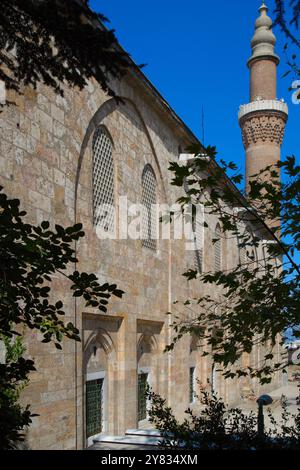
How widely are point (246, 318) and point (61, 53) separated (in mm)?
2576

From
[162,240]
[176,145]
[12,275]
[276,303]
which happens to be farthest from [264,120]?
[12,275]

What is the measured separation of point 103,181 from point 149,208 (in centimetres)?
247

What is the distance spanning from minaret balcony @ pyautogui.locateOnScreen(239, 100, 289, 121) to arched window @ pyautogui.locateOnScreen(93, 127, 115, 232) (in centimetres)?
1780

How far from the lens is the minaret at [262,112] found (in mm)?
26047

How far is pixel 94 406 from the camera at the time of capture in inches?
360

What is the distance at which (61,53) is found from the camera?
2506 mm

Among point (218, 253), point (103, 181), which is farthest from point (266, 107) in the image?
point (103, 181)

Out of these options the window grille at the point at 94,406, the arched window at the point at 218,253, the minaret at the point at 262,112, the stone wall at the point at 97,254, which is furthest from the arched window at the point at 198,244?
the minaret at the point at 262,112

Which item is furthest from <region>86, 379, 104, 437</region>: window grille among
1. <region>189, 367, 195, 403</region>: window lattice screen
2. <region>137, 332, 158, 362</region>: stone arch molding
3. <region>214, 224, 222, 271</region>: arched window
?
<region>214, 224, 222, 271</region>: arched window

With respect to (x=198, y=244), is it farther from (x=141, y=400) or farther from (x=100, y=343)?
(x=100, y=343)

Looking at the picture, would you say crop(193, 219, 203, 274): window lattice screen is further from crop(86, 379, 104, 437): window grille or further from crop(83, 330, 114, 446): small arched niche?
crop(86, 379, 104, 437): window grille

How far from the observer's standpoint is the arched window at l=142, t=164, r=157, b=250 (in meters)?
11.4

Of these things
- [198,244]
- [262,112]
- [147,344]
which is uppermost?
[262,112]

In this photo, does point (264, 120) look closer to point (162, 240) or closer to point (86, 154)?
point (162, 240)
